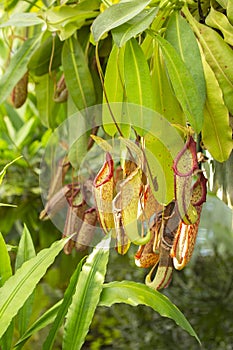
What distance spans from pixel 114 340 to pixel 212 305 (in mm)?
313

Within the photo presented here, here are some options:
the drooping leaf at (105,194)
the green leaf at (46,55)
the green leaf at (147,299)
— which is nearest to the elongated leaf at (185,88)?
the drooping leaf at (105,194)

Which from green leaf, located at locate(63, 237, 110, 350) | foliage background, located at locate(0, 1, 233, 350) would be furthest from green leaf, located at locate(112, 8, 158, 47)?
foliage background, located at locate(0, 1, 233, 350)

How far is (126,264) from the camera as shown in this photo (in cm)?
190

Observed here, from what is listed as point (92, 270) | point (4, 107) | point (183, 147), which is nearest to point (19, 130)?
point (4, 107)

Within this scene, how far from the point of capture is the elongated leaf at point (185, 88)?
1.87 ft

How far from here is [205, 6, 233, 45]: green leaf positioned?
24.6 inches

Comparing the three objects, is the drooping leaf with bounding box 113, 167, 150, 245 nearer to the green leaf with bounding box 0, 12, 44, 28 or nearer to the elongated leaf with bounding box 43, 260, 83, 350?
the elongated leaf with bounding box 43, 260, 83, 350

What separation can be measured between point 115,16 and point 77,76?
0.75 feet

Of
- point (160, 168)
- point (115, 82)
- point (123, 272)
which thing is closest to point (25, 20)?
point (115, 82)

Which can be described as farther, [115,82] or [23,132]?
[23,132]

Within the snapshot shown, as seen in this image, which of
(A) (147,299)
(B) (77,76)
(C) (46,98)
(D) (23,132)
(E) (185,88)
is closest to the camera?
(E) (185,88)

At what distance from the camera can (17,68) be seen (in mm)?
869

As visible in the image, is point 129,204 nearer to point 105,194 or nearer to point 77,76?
point 105,194

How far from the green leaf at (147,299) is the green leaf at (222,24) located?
28cm
